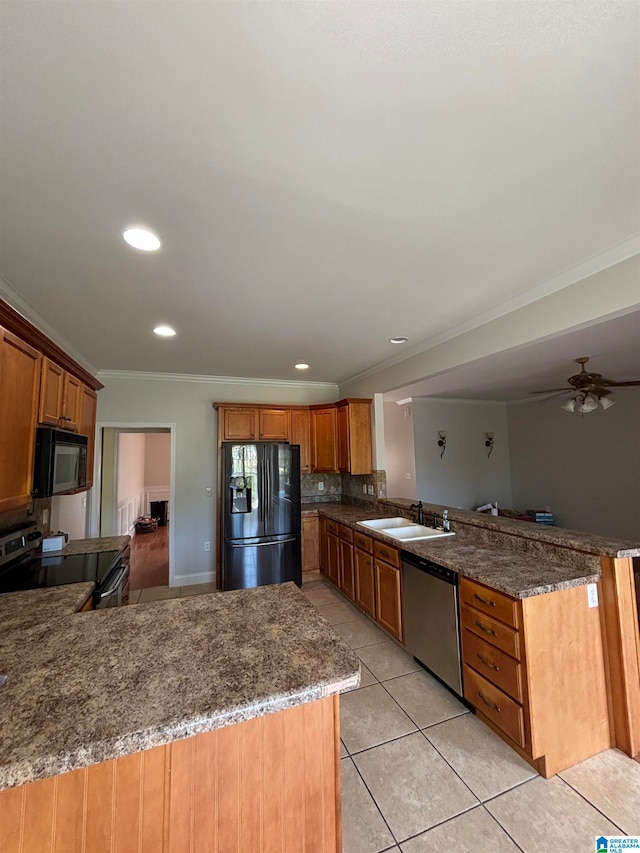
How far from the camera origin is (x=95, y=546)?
2775 mm

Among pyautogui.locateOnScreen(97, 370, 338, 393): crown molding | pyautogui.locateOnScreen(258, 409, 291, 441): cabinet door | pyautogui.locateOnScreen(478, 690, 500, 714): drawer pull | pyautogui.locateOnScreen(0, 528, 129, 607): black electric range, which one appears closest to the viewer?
pyautogui.locateOnScreen(478, 690, 500, 714): drawer pull

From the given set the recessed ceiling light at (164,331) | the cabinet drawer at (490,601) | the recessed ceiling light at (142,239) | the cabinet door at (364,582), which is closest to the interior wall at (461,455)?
the cabinet door at (364,582)

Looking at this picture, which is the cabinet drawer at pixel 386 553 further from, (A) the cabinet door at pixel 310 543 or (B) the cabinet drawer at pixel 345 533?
(A) the cabinet door at pixel 310 543

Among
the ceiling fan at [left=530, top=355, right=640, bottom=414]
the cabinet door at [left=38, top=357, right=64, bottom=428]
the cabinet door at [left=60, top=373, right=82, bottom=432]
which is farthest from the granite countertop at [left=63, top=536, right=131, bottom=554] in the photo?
the ceiling fan at [left=530, top=355, right=640, bottom=414]

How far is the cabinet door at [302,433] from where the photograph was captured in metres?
4.70

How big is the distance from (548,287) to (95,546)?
12.2 feet

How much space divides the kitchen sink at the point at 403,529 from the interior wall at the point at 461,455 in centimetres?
278

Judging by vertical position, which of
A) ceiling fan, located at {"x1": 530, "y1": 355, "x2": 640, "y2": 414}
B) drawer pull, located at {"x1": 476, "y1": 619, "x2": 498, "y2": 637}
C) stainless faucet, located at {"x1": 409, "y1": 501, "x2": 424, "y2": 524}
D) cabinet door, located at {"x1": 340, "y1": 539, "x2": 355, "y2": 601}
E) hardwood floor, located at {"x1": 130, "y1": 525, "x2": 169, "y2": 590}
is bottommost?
hardwood floor, located at {"x1": 130, "y1": 525, "x2": 169, "y2": 590}

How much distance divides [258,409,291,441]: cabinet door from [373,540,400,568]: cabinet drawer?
2015 mm

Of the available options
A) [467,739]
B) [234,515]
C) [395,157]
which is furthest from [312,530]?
[395,157]

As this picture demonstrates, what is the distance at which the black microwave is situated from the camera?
194 cm

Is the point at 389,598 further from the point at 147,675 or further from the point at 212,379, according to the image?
the point at 212,379

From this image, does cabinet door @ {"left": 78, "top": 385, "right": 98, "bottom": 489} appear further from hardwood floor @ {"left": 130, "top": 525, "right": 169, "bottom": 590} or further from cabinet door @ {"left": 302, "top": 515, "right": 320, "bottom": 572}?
cabinet door @ {"left": 302, "top": 515, "right": 320, "bottom": 572}

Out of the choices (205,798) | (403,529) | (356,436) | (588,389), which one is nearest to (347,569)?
(403,529)
